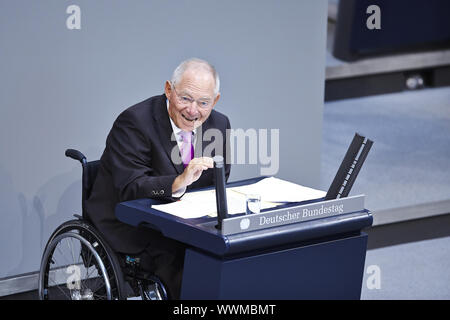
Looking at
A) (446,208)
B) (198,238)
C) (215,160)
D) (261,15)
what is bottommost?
(446,208)

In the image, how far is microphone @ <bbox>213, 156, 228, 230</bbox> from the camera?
2621mm

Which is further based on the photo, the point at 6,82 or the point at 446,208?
the point at 446,208

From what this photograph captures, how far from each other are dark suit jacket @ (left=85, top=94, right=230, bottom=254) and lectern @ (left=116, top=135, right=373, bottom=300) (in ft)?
0.35

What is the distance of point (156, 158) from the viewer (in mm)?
3188

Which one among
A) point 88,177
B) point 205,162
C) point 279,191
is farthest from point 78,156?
point 279,191

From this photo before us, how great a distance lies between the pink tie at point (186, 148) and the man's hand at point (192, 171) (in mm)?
271

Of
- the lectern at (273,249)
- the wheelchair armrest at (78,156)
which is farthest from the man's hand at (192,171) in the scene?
the wheelchair armrest at (78,156)

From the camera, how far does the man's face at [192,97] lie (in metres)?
3.09

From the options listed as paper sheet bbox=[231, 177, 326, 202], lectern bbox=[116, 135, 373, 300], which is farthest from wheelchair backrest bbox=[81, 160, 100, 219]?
paper sheet bbox=[231, 177, 326, 202]
